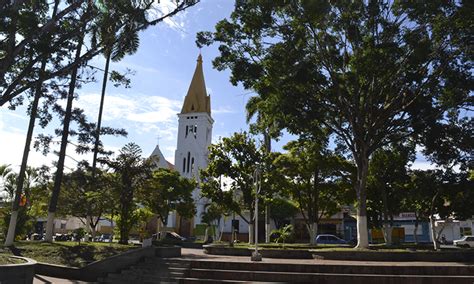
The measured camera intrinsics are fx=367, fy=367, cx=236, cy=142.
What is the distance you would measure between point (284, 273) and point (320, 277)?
3.34 feet

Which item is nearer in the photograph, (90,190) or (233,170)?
(90,190)

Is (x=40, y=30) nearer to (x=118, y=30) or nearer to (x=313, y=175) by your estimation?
(x=118, y=30)

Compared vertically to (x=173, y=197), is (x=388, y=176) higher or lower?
higher

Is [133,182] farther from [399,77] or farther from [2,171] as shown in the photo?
[2,171]

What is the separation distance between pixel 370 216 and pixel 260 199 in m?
8.78

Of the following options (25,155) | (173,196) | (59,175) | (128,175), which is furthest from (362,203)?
(173,196)

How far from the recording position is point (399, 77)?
15102mm

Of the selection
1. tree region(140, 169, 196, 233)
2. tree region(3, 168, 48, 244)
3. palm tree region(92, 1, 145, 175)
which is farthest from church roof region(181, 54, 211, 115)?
palm tree region(92, 1, 145, 175)

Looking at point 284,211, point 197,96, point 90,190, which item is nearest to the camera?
point 90,190

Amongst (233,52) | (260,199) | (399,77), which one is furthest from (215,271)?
(260,199)

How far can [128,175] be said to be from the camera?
16625 mm

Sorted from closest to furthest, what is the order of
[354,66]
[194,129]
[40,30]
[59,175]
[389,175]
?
1. [40,30]
2. [354,66]
3. [59,175]
4. [389,175]
5. [194,129]

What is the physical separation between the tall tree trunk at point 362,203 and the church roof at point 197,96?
136 feet

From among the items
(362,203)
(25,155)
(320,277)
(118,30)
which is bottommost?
(320,277)
